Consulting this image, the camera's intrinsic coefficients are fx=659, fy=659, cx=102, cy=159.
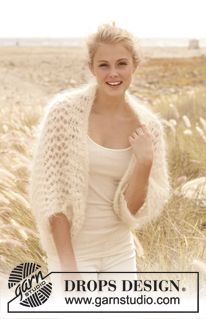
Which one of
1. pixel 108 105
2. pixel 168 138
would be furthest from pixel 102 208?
pixel 168 138

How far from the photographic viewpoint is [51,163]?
4.88 feet

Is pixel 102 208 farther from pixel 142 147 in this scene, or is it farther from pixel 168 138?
pixel 168 138

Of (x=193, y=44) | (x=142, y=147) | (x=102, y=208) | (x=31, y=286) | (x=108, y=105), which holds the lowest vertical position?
(x=31, y=286)

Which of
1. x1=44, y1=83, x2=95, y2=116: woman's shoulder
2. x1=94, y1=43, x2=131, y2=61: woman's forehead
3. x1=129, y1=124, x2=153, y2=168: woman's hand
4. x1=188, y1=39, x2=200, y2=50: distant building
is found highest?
x1=188, y1=39, x2=200, y2=50: distant building

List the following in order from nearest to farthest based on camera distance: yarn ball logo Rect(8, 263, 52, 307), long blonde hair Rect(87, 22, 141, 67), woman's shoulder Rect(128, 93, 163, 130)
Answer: long blonde hair Rect(87, 22, 141, 67) → woman's shoulder Rect(128, 93, 163, 130) → yarn ball logo Rect(8, 263, 52, 307)

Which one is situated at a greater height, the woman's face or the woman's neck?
the woman's face

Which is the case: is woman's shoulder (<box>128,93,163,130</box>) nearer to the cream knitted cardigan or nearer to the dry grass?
the cream knitted cardigan

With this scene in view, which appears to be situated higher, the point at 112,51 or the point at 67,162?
the point at 112,51

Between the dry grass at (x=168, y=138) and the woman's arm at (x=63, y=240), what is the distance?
27 centimetres

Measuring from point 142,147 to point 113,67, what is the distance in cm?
19

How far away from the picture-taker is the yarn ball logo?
5.63 feet

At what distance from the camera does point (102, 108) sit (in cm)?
153

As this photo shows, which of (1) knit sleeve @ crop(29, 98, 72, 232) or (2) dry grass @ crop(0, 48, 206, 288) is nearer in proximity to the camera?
(1) knit sleeve @ crop(29, 98, 72, 232)

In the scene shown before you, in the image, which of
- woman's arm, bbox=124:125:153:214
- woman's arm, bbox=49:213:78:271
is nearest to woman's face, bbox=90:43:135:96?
woman's arm, bbox=124:125:153:214
